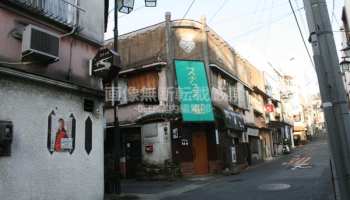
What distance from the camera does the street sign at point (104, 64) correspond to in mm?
10547

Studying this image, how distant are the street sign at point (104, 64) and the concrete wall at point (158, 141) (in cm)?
860

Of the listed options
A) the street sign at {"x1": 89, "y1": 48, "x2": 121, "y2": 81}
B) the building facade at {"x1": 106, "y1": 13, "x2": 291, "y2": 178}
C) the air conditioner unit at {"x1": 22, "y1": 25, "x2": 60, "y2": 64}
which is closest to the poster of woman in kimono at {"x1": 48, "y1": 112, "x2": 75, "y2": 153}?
the air conditioner unit at {"x1": 22, "y1": 25, "x2": 60, "y2": 64}

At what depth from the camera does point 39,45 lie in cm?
849

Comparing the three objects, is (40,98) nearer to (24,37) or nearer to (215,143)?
(24,37)

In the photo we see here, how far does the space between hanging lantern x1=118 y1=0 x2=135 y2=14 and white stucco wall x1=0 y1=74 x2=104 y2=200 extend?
Answer: 5422 mm

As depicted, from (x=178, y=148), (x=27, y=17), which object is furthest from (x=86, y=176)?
(x=178, y=148)

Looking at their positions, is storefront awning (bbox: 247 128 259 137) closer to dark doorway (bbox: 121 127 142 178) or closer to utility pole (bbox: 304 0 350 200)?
dark doorway (bbox: 121 127 142 178)

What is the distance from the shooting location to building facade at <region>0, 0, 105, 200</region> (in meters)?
8.04

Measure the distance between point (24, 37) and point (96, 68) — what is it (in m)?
2.74

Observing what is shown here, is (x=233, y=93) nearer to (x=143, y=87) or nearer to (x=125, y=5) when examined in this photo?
(x=143, y=87)

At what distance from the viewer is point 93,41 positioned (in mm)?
11117

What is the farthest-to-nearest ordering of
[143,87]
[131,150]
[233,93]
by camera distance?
[233,93] < [143,87] < [131,150]

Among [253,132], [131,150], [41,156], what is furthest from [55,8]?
[253,132]

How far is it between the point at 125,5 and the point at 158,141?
8.10 meters
